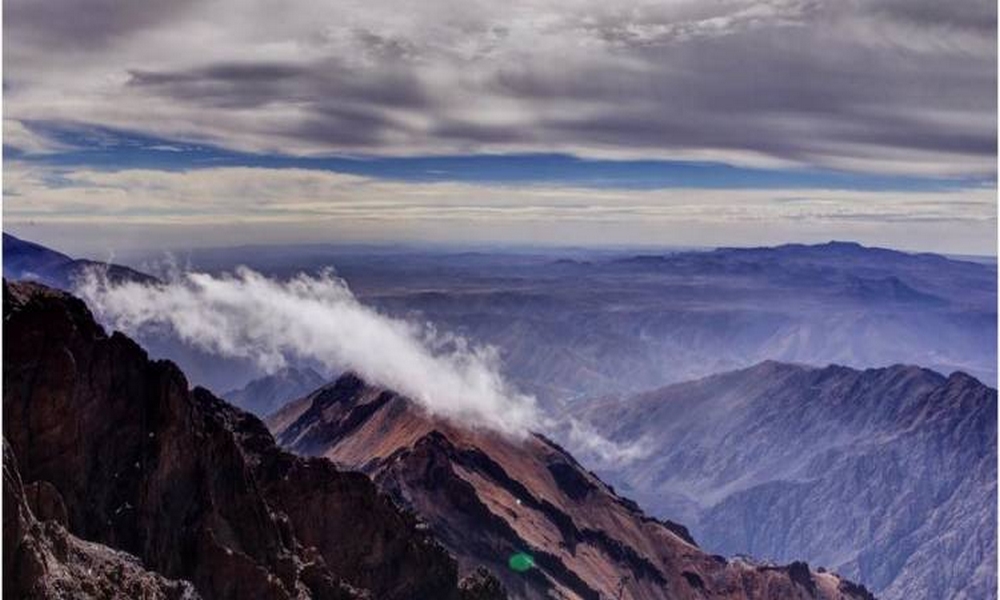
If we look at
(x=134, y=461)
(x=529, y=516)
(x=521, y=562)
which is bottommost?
(x=529, y=516)

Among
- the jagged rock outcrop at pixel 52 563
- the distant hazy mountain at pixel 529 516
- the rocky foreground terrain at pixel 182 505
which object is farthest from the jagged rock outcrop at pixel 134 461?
the distant hazy mountain at pixel 529 516

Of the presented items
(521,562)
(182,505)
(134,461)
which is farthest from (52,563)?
(521,562)

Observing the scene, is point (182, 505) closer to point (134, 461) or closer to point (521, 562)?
point (134, 461)

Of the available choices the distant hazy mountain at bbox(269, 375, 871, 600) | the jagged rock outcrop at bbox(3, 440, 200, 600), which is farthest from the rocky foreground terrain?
the distant hazy mountain at bbox(269, 375, 871, 600)

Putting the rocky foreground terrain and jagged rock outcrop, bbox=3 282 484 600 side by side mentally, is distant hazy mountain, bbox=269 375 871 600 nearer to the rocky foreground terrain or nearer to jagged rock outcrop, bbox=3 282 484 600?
the rocky foreground terrain

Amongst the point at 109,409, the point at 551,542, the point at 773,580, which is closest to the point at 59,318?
the point at 109,409

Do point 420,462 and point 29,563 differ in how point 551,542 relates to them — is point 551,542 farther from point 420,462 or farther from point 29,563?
point 29,563

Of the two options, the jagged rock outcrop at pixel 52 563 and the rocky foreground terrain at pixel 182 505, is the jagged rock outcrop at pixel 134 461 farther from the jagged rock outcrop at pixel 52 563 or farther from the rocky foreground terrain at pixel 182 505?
the jagged rock outcrop at pixel 52 563
